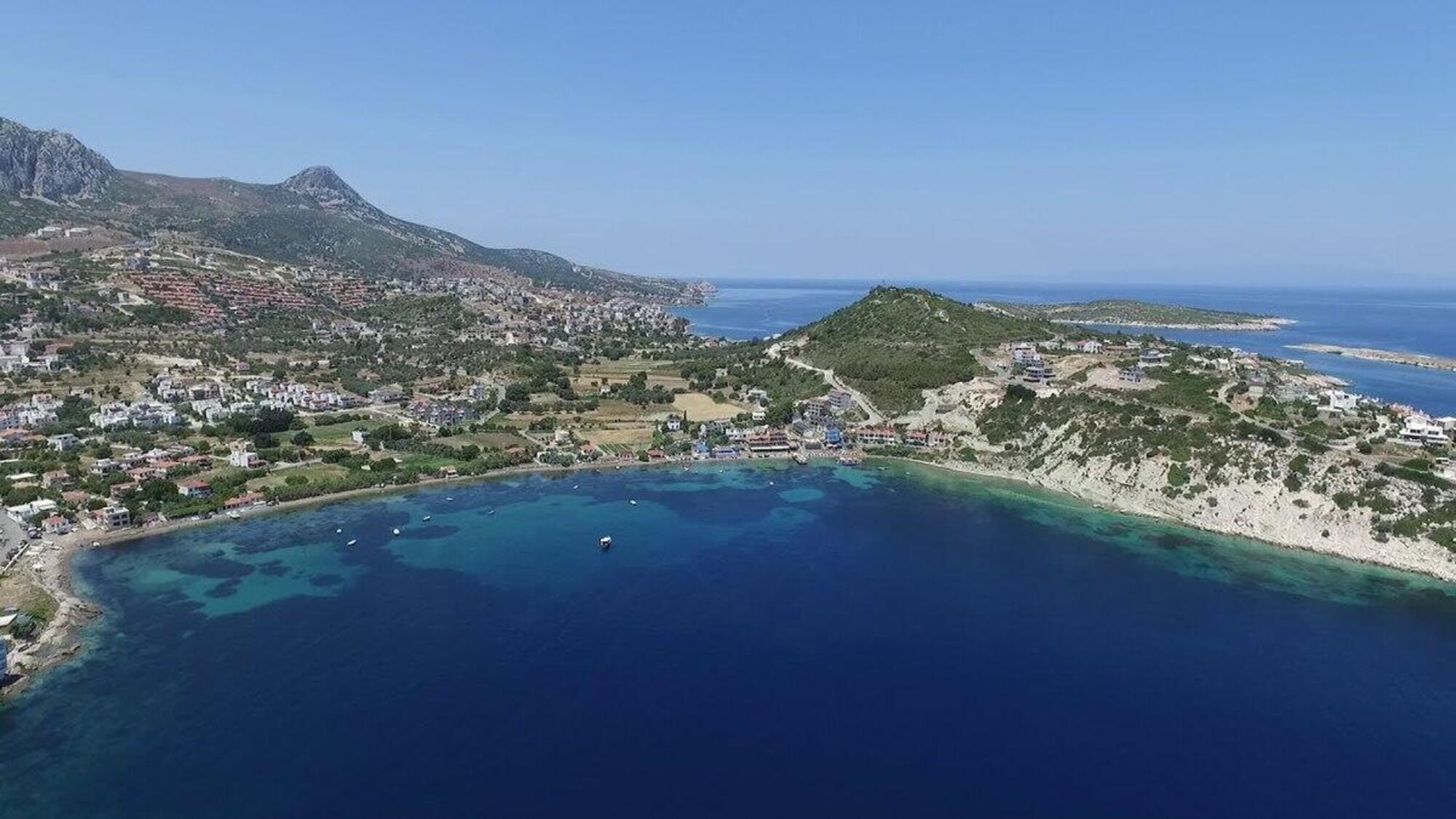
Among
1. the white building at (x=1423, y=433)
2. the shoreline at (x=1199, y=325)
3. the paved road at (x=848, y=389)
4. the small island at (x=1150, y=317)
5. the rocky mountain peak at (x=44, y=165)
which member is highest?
the rocky mountain peak at (x=44, y=165)

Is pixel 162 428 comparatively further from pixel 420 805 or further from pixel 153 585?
pixel 420 805

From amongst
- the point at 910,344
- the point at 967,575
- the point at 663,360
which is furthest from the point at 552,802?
the point at 663,360

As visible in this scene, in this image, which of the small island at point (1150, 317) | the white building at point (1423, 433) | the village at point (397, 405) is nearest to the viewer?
the village at point (397, 405)

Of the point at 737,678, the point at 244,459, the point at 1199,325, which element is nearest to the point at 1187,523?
the point at 737,678

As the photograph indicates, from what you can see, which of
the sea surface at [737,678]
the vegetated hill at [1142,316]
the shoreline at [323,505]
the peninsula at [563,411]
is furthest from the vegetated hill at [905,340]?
the vegetated hill at [1142,316]

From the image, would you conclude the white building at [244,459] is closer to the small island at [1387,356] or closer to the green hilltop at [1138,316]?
the green hilltop at [1138,316]

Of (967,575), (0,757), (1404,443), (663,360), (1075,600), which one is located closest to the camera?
(0,757)

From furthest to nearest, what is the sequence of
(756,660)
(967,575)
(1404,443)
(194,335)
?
1. (194,335)
2. (1404,443)
3. (967,575)
4. (756,660)

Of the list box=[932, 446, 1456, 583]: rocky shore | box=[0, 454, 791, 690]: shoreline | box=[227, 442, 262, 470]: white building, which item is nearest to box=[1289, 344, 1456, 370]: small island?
box=[932, 446, 1456, 583]: rocky shore
